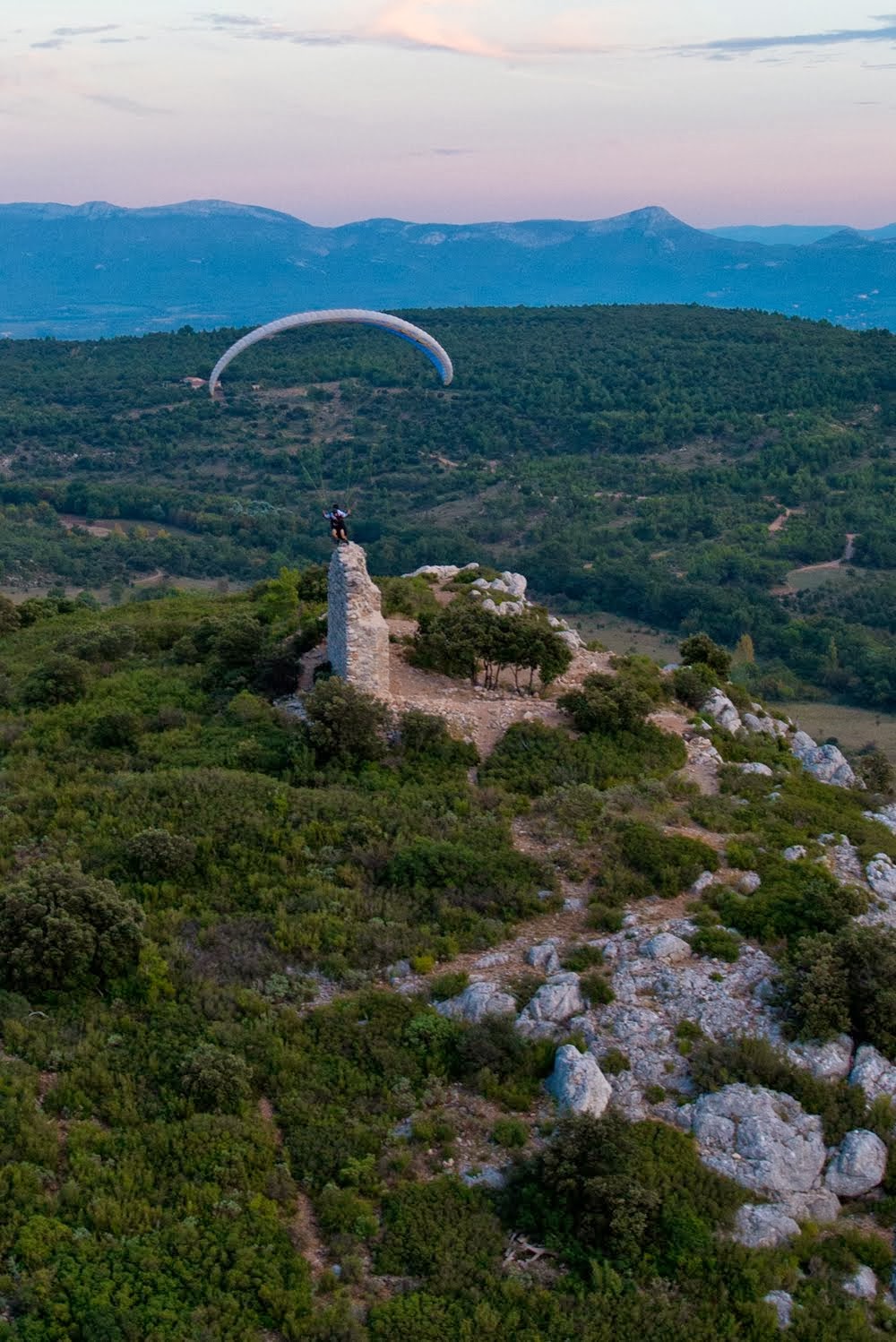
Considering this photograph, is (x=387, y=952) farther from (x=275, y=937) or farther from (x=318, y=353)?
(x=318, y=353)

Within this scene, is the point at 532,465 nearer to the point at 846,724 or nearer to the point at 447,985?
the point at 846,724

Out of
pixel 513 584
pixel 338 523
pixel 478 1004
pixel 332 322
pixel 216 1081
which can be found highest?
pixel 332 322

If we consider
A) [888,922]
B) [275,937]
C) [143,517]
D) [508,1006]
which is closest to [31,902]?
[275,937]

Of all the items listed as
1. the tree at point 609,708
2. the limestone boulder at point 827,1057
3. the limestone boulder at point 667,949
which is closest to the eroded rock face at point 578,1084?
the limestone boulder at point 667,949

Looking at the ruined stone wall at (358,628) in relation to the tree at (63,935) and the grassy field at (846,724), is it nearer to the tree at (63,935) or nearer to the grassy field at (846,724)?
the tree at (63,935)

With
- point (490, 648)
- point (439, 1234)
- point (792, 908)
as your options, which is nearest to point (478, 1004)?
point (439, 1234)
